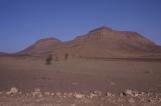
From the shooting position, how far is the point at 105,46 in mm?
130625

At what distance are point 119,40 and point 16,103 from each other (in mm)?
137710

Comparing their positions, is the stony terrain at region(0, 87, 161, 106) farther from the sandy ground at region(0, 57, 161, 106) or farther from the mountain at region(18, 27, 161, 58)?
the mountain at region(18, 27, 161, 58)

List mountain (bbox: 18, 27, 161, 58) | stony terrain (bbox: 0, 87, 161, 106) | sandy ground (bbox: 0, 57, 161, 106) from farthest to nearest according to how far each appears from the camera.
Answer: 1. mountain (bbox: 18, 27, 161, 58)
2. sandy ground (bbox: 0, 57, 161, 106)
3. stony terrain (bbox: 0, 87, 161, 106)

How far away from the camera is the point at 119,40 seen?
146 meters

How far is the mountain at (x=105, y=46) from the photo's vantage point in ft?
382

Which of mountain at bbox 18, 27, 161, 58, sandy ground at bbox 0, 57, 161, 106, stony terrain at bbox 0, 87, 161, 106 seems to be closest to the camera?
stony terrain at bbox 0, 87, 161, 106

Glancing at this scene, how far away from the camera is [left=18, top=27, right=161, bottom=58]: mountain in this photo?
11638 cm

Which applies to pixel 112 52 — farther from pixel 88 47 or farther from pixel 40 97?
pixel 40 97

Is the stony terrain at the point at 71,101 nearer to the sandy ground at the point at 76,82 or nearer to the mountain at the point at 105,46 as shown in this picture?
the sandy ground at the point at 76,82

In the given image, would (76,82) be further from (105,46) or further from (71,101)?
(105,46)

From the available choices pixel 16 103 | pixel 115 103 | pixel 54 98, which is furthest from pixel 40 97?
pixel 115 103

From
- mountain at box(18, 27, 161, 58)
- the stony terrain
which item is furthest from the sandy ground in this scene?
mountain at box(18, 27, 161, 58)

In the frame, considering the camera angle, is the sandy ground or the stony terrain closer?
the stony terrain

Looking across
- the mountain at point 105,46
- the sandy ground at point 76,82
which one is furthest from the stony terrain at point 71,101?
the mountain at point 105,46
